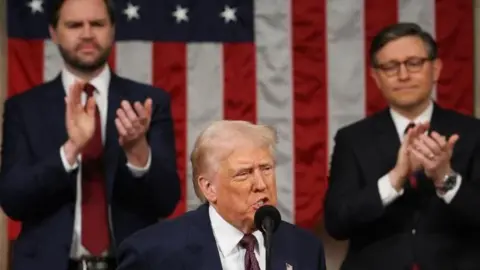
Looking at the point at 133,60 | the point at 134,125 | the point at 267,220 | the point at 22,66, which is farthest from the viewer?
the point at 133,60

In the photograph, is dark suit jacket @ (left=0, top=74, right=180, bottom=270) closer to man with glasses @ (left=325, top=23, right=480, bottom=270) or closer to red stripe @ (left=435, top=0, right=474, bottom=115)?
man with glasses @ (left=325, top=23, right=480, bottom=270)

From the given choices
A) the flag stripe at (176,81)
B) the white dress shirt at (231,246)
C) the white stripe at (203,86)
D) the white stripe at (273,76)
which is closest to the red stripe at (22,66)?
the flag stripe at (176,81)

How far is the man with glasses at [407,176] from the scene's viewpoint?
3.39 m

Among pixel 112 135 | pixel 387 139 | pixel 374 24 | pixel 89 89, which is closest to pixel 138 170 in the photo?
pixel 112 135

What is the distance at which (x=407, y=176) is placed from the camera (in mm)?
3398

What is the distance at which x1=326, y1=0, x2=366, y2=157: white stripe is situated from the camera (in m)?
4.38

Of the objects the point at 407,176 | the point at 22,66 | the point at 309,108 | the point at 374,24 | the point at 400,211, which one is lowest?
the point at 400,211

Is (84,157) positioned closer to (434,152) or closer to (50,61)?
(50,61)

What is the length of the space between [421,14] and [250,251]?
2032mm

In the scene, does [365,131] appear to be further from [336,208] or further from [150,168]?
[150,168]

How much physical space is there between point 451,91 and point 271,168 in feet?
6.12

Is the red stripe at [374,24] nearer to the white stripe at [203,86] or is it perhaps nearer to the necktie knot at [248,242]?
the white stripe at [203,86]

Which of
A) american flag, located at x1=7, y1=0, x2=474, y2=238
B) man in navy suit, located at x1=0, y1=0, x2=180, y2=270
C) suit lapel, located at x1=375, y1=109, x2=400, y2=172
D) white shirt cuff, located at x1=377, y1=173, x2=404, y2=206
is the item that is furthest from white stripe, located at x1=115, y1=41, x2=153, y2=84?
white shirt cuff, located at x1=377, y1=173, x2=404, y2=206

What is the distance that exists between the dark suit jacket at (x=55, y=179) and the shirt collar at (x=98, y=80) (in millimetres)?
17
